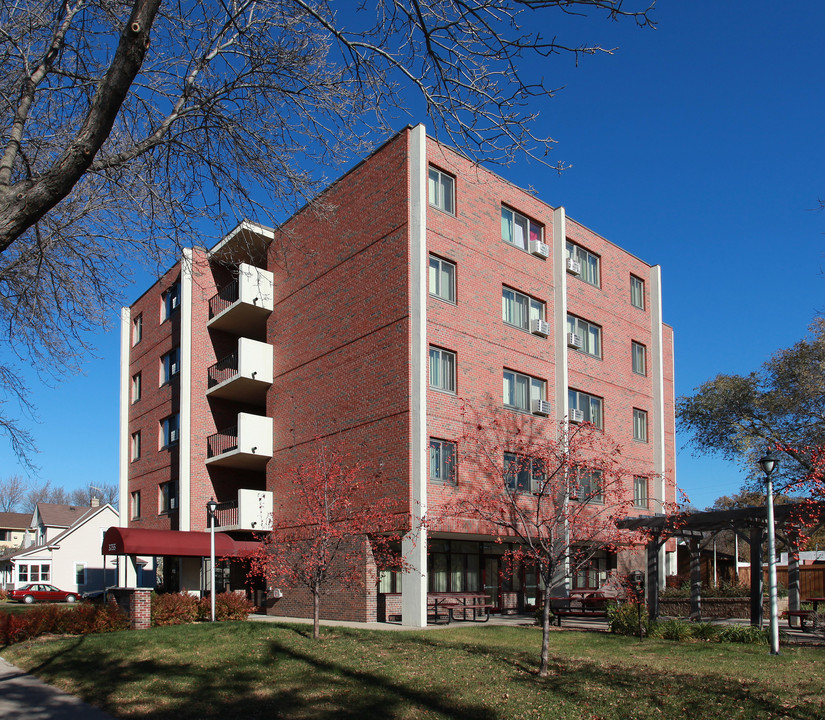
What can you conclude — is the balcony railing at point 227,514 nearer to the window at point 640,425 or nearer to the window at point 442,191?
the window at point 442,191

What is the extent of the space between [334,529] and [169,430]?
738 inches

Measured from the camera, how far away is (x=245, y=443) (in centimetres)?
2905

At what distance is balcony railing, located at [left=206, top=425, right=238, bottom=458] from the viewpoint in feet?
101

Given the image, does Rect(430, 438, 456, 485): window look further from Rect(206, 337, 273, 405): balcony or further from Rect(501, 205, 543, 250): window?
Rect(206, 337, 273, 405): balcony

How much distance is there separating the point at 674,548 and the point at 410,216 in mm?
18771

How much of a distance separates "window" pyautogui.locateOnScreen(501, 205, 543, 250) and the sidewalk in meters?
19.3

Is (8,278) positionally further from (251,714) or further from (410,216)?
(410,216)

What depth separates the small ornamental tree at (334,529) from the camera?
18422 millimetres

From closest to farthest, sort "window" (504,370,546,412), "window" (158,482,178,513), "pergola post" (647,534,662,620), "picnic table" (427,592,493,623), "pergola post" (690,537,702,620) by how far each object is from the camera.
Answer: "pergola post" (647,534,662,620) < "pergola post" (690,537,702,620) < "picnic table" (427,592,493,623) < "window" (504,370,546,412) < "window" (158,482,178,513)

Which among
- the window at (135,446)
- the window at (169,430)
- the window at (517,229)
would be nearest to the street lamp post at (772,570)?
the window at (517,229)

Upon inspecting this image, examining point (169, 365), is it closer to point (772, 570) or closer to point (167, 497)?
point (167, 497)

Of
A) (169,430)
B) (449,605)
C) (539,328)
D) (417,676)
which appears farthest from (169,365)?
(417,676)

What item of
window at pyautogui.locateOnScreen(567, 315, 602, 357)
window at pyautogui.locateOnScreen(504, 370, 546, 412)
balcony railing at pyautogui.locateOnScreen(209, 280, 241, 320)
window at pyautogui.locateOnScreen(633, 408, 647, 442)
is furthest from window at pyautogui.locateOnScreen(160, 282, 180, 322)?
window at pyautogui.locateOnScreen(633, 408, 647, 442)

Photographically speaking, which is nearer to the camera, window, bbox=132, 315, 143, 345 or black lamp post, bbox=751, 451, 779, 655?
→ black lamp post, bbox=751, 451, 779, 655
